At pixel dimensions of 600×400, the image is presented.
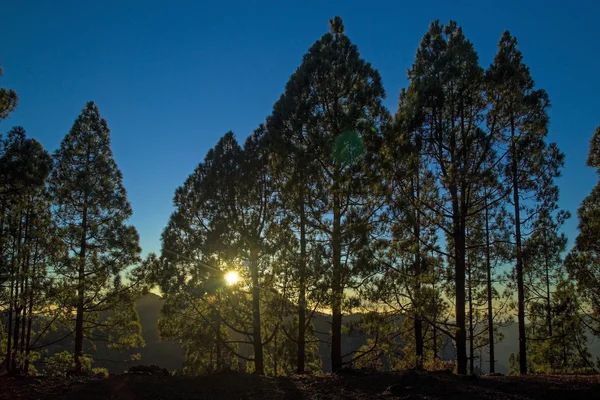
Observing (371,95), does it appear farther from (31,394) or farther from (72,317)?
(72,317)

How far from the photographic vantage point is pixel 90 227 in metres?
17.5

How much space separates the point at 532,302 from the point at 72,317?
19863 millimetres

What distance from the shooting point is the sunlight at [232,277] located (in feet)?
51.6

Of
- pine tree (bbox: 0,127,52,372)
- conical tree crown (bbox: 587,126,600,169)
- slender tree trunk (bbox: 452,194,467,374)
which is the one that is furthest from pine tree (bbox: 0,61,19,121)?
conical tree crown (bbox: 587,126,600,169)

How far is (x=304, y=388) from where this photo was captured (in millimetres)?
9695

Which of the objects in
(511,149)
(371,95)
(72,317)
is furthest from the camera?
(72,317)

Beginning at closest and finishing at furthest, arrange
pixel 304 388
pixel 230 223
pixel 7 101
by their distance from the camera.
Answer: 1. pixel 304 388
2. pixel 7 101
3. pixel 230 223

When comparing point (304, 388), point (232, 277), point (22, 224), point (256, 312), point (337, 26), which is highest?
point (337, 26)

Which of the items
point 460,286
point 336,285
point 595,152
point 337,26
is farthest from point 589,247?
point 337,26

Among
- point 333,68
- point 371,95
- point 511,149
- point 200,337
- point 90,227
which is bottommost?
point 200,337

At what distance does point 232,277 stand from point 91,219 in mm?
7125

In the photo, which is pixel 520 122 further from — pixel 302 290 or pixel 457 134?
pixel 302 290

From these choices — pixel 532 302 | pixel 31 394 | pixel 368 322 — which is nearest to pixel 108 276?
pixel 31 394

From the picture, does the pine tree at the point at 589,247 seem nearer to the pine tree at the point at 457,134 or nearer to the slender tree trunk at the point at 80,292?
the pine tree at the point at 457,134
